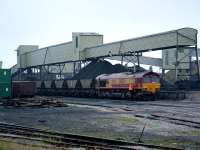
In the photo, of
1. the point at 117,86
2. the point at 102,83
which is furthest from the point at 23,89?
the point at 102,83

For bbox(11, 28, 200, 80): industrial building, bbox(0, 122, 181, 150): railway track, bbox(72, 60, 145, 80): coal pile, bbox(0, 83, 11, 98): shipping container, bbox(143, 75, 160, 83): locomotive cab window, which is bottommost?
bbox(0, 122, 181, 150): railway track

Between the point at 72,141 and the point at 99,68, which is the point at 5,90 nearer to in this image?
the point at 99,68

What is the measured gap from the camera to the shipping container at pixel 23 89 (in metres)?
37.7

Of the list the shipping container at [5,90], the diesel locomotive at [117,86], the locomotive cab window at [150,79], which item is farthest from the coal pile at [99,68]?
the shipping container at [5,90]

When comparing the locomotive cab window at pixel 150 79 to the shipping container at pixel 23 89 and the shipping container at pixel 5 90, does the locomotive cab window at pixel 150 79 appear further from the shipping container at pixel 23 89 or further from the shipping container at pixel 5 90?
the shipping container at pixel 5 90

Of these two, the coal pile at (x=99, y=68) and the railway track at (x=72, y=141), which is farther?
the coal pile at (x=99, y=68)

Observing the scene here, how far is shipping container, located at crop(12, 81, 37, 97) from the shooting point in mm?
37719

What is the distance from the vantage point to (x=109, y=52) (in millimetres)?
52250

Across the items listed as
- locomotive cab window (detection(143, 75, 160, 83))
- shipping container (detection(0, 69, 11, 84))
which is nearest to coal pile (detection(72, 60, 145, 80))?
locomotive cab window (detection(143, 75, 160, 83))

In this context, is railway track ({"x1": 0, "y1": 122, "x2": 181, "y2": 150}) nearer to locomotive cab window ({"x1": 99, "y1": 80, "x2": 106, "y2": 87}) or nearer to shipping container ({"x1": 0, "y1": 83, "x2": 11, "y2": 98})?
shipping container ({"x1": 0, "y1": 83, "x2": 11, "y2": 98})

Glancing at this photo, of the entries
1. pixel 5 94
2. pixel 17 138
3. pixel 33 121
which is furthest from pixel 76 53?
pixel 17 138

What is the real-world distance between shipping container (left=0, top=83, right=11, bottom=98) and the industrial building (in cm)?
1683

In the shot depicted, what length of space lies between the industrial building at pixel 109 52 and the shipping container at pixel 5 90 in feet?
55.2

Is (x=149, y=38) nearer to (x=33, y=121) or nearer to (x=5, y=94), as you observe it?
(x=5, y=94)
